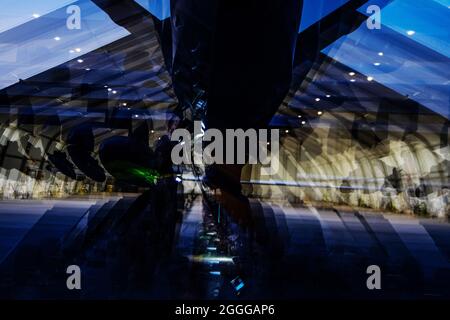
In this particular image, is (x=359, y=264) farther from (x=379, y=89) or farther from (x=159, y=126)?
(x=379, y=89)

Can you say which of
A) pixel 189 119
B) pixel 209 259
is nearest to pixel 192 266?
pixel 209 259

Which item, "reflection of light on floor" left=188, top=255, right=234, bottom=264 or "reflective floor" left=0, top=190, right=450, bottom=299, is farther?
"reflection of light on floor" left=188, top=255, right=234, bottom=264

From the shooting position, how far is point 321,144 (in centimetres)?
1534

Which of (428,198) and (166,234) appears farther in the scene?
(428,198)

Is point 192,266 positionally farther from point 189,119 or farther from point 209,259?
point 189,119

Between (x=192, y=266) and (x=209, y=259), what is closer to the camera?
(x=192, y=266)

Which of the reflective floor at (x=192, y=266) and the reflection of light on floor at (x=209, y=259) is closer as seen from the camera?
the reflective floor at (x=192, y=266)

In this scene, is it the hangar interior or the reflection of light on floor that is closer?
the hangar interior
